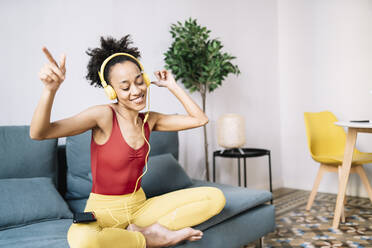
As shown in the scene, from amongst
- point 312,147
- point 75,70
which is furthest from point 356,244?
point 75,70

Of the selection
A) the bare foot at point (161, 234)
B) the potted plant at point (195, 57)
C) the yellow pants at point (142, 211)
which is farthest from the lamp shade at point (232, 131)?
the bare foot at point (161, 234)

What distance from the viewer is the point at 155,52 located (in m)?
2.83

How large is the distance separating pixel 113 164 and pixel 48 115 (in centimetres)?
41

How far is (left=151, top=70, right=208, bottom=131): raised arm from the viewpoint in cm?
173

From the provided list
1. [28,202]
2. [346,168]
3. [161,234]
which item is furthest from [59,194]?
[346,168]

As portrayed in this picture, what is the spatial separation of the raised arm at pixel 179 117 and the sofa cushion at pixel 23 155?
669mm

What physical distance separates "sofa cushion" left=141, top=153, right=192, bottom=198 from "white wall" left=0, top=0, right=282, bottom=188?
68 centimetres

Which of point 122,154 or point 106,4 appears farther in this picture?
point 106,4

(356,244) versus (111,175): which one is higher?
(111,175)

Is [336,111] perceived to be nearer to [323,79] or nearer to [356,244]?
[323,79]

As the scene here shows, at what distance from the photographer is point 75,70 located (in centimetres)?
236

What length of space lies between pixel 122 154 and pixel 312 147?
218 centimetres

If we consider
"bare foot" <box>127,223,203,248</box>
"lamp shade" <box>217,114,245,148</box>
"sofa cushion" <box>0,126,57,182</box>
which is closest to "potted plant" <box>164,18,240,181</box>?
"lamp shade" <box>217,114,245,148</box>

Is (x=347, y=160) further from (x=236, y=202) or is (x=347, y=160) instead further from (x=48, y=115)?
(x=48, y=115)
